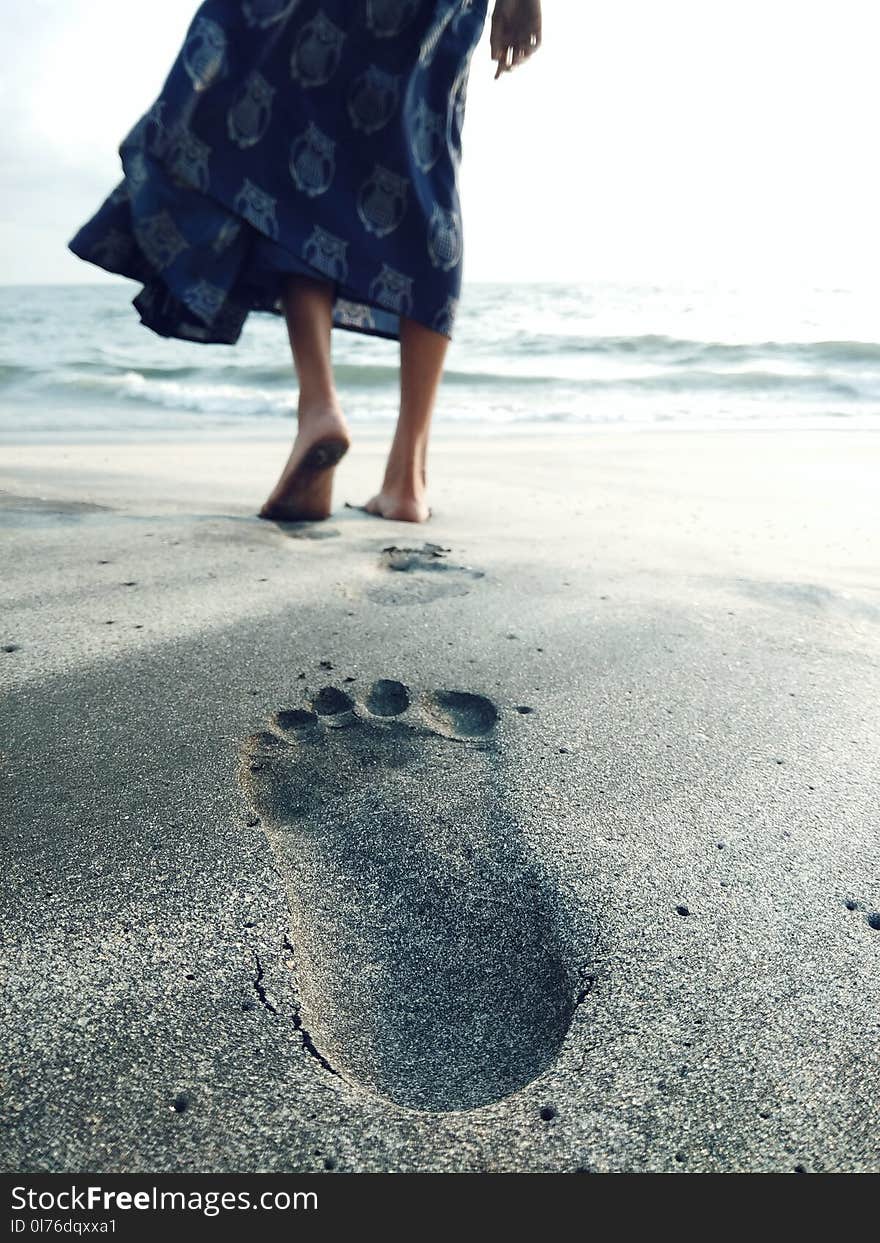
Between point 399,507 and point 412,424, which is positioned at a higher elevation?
point 412,424

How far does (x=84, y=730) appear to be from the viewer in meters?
1.00

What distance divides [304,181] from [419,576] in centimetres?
76

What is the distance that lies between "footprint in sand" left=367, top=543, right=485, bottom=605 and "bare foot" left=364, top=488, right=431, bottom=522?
283 mm

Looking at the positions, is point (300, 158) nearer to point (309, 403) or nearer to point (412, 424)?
point (309, 403)

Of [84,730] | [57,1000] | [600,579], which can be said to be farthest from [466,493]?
[57,1000]

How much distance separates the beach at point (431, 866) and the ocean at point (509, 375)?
358 centimetres

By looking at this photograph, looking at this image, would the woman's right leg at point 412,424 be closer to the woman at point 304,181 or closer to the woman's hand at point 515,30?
the woman at point 304,181

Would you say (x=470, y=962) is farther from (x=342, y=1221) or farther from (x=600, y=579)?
(x=600, y=579)

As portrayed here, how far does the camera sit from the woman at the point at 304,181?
1732 millimetres

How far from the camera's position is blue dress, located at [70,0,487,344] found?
173 cm

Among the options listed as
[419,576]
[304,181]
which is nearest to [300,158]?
[304,181]

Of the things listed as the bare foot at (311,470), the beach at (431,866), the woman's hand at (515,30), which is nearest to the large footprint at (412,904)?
the beach at (431,866)

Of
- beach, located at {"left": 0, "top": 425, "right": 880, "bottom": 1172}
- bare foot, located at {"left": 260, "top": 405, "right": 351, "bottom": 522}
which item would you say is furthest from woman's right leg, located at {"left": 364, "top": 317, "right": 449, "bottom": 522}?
beach, located at {"left": 0, "top": 425, "right": 880, "bottom": 1172}

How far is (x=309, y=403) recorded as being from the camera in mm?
1863
